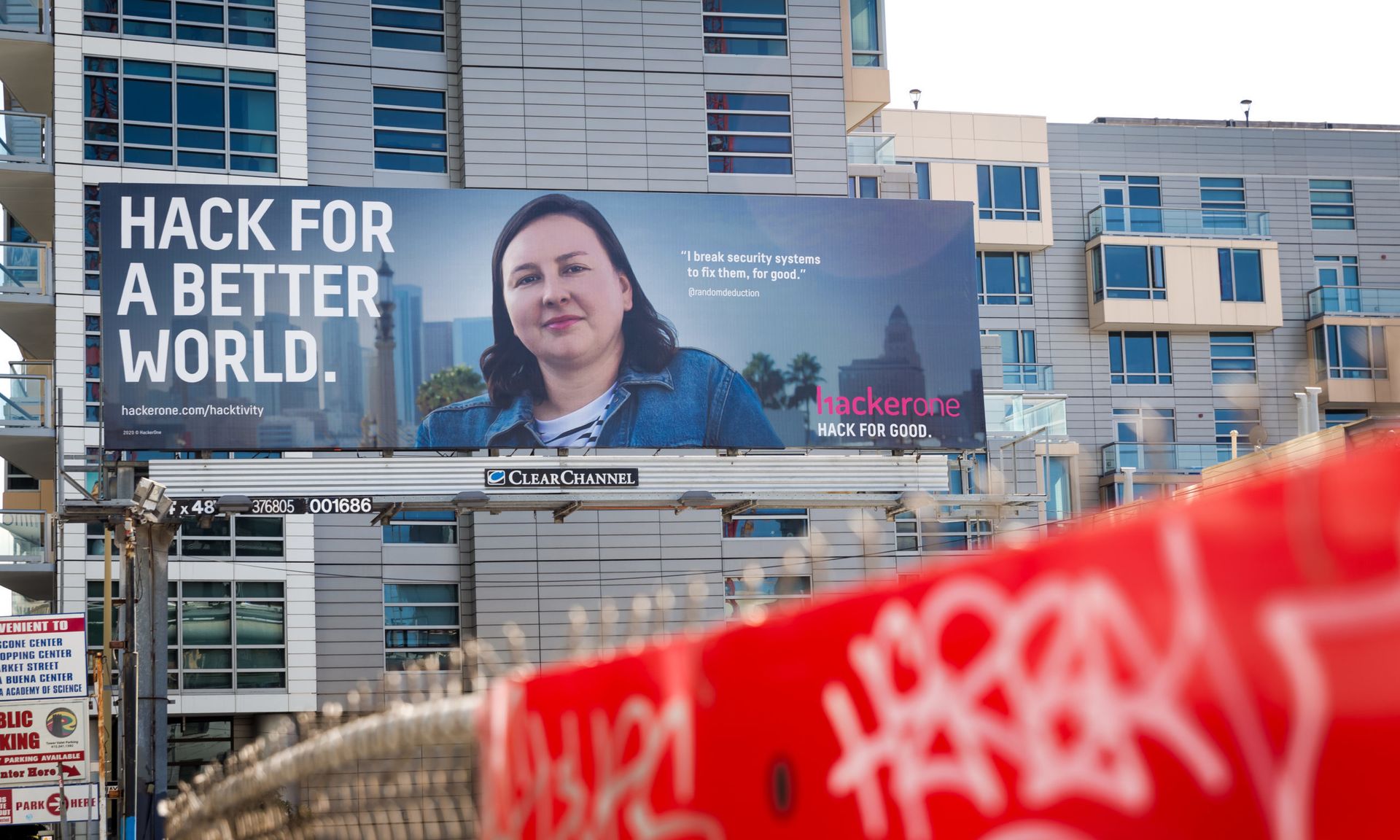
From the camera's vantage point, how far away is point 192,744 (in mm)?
32750

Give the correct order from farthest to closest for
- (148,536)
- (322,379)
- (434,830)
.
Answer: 1. (322,379)
2. (148,536)
3. (434,830)

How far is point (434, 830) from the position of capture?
18.2ft

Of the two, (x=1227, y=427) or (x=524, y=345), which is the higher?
(x=524, y=345)

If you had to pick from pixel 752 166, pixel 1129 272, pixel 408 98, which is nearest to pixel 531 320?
pixel 752 166

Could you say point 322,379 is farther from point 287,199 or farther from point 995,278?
point 995,278

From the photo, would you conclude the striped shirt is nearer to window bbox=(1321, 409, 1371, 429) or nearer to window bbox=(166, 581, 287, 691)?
window bbox=(166, 581, 287, 691)

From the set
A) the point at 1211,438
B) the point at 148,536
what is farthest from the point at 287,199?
the point at 1211,438

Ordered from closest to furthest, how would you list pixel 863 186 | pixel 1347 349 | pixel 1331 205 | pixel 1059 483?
1. pixel 863 186
2. pixel 1059 483
3. pixel 1347 349
4. pixel 1331 205

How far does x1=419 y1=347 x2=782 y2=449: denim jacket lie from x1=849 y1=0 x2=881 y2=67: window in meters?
14.1

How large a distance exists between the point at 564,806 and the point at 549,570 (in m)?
32.8

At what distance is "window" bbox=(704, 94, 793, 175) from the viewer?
38281 millimetres

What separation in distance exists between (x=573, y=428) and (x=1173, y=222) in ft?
85.7

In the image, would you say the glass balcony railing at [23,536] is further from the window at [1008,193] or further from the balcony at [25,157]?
the window at [1008,193]

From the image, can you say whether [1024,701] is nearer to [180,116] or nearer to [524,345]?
[524,345]
